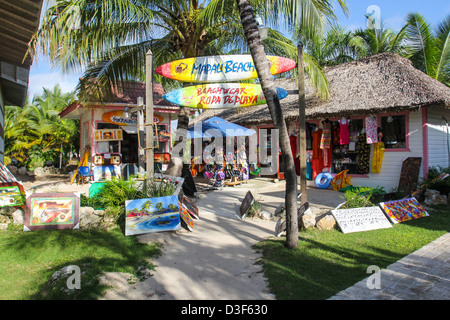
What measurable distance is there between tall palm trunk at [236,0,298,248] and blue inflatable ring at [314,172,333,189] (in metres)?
7.06

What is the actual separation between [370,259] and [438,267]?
0.86 m

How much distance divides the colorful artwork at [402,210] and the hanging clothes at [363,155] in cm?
343

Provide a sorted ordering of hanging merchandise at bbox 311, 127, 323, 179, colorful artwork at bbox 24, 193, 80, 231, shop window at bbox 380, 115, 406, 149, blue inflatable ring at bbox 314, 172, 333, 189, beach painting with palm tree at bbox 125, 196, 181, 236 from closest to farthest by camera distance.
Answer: colorful artwork at bbox 24, 193, 80, 231 < beach painting with palm tree at bbox 125, 196, 181, 236 < shop window at bbox 380, 115, 406, 149 < blue inflatable ring at bbox 314, 172, 333, 189 < hanging merchandise at bbox 311, 127, 323, 179

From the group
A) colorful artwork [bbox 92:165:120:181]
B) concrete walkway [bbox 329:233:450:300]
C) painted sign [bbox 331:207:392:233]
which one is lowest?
concrete walkway [bbox 329:233:450:300]

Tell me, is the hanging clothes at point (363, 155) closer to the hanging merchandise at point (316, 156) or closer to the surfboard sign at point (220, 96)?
the hanging merchandise at point (316, 156)

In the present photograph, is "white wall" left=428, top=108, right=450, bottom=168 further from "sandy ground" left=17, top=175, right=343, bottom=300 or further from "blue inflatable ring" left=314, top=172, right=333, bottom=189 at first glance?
"sandy ground" left=17, top=175, right=343, bottom=300

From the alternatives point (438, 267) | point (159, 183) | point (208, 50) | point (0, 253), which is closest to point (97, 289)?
point (0, 253)

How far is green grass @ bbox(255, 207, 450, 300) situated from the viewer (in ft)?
13.0

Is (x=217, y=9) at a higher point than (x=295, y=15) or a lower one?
higher

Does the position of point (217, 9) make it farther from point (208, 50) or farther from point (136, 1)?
point (208, 50)

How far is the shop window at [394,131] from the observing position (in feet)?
35.2

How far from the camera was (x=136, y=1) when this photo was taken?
930cm

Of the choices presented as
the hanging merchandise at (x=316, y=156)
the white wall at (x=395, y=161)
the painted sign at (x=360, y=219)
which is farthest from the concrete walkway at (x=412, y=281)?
the hanging merchandise at (x=316, y=156)

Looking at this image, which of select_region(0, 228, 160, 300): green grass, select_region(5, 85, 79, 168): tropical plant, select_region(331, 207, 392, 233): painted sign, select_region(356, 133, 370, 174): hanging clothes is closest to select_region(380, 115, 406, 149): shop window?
select_region(356, 133, 370, 174): hanging clothes
